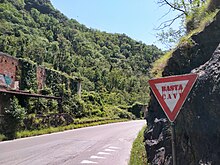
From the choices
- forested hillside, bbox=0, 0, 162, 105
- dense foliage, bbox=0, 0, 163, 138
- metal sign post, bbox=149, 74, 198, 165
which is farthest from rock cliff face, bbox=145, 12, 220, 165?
forested hillside, bbox=0, 0, 162, 105

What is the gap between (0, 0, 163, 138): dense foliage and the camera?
4203cm

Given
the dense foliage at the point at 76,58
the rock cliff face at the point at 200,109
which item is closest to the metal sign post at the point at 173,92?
the rock cliff face at the point at 200,109

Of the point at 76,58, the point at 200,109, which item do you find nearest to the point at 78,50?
the point at 76,58

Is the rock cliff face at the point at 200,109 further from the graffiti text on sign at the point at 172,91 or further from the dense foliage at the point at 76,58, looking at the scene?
the dense foliage at the point at 76,58

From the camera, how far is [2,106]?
22.1 metres

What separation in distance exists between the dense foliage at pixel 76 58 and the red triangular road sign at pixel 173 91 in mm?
18765

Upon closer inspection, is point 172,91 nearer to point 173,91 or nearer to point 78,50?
point 173,91

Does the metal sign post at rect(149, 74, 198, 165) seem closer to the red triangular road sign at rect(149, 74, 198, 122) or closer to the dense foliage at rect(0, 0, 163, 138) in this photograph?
the red triangular road sign at rect(149, 74, 198, 122)

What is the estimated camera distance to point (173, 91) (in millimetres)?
4176

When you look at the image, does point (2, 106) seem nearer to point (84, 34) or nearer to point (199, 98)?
point (199, 98)

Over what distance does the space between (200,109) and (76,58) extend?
71.8 metres

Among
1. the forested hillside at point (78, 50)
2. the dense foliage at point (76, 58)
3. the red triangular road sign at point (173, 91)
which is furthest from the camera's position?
the forested hillside at point (78, 50)

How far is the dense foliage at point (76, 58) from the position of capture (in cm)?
4203

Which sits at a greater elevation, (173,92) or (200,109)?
(173,92)
